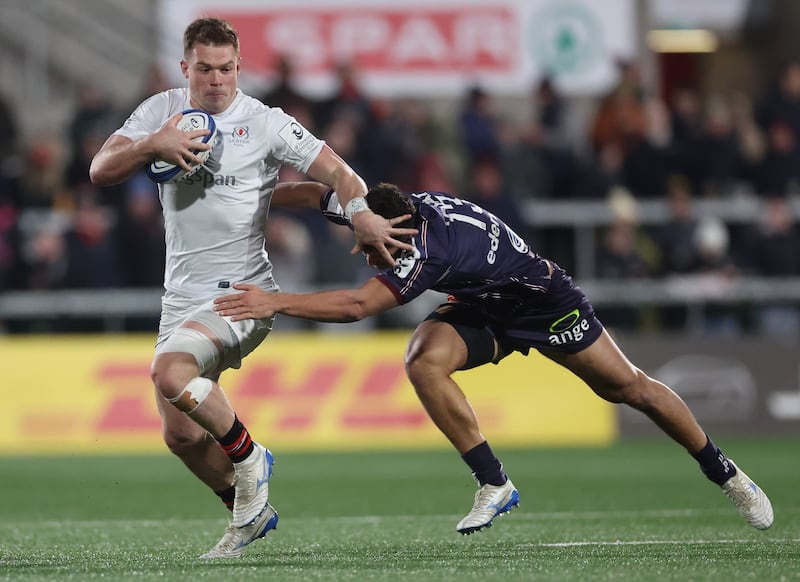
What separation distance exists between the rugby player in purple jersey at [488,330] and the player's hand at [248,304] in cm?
19

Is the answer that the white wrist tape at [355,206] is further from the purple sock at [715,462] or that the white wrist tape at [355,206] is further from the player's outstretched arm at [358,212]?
the purple sock at [715,462]

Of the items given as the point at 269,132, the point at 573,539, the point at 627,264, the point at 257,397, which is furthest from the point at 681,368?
the point at 269,132

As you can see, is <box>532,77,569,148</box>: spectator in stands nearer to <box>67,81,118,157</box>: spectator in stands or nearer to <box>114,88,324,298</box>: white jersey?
<box>67,81,118,157</box>: spectator in stands

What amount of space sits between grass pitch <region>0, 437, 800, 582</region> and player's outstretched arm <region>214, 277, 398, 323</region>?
3.92 ft

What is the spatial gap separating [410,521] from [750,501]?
2250mm

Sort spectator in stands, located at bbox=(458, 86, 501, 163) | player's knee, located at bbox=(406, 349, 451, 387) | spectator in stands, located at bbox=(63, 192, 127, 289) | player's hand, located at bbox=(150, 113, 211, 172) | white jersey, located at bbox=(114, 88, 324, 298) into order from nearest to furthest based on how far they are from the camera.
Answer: player's hand, located at bbox=(150, 113, 211, 172) < white jersey, located at bbox=(114, 88, 324, 298) < player's knee, located at bbox=(406, 349, 451, 387) < spectator in stands, located at bbox=(63, 192, 127, 289) < spectator in stands, located at bbox=(458, 86, 501, 163)

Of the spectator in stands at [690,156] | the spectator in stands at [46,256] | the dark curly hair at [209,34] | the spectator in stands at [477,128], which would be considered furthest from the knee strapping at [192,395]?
the spectator in stands at [690,156]

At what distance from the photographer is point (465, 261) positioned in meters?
7.11

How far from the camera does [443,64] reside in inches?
744

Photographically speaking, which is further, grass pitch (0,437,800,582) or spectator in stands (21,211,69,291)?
spectator in stands (21,211,69,291)

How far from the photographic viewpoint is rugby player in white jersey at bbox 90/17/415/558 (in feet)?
22.5

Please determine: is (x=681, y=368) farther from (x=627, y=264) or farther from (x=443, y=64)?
(x=443, y=64)

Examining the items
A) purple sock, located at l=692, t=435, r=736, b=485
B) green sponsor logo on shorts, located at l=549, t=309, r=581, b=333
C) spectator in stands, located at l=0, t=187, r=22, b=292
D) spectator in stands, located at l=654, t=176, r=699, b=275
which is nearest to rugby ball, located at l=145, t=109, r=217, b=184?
green sponsor logo on shorts, located at l=549, t=309, r=581, b=333

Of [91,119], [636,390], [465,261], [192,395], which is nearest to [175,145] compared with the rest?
[192,395]
